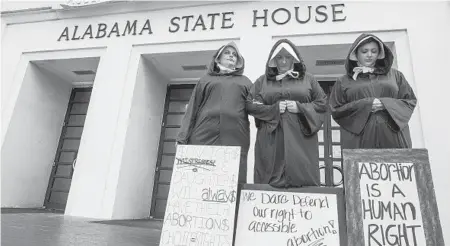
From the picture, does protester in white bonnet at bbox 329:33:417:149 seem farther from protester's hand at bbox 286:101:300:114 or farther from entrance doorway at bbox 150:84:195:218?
entrance doorway at bbox 150:84:195:218

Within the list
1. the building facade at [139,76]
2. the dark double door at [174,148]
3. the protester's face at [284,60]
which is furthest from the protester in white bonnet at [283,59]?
the dark double door at [174,148]

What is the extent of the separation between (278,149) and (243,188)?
1.68ft

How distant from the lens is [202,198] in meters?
2.41

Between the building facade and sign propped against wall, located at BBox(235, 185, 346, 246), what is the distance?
249cm

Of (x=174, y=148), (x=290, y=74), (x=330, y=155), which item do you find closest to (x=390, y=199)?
(x=290, y=74)

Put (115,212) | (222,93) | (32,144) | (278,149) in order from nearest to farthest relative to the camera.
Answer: (278,149) < (222,93) < (115,212) < (32,144)

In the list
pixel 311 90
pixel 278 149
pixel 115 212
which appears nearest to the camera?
pixel 278 149

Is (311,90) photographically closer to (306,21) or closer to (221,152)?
(221,152)

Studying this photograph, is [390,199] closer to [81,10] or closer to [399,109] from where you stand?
[399,109]

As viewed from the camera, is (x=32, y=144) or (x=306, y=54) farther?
(x=32, y=144)

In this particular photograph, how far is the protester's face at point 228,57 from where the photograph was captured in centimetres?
335

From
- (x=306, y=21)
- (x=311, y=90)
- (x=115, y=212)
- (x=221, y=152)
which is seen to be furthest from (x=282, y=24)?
(x=115, y=212)

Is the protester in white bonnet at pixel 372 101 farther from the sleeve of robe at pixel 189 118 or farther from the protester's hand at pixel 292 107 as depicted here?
the sleeve of robe at pixel 189 118

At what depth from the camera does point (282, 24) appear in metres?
5.71
